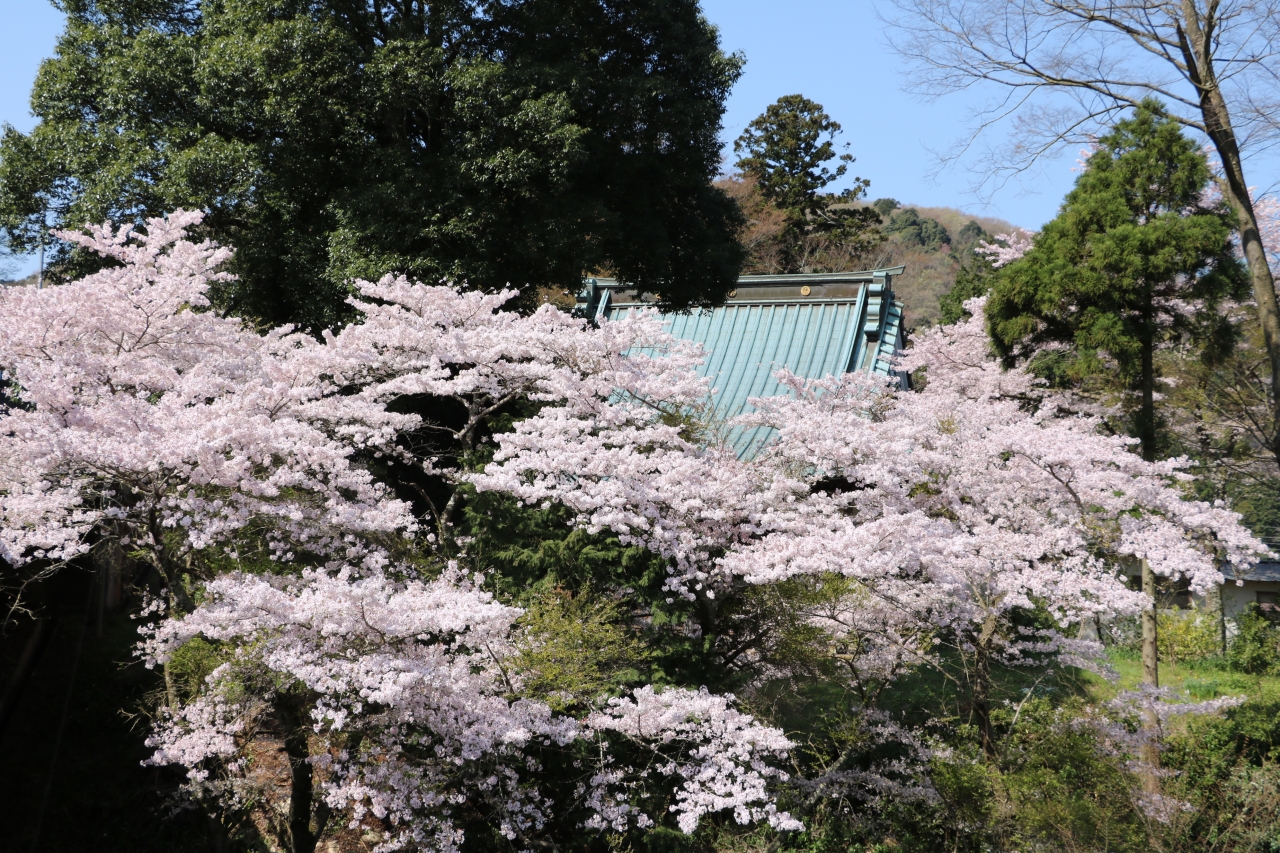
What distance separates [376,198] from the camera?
361 inches

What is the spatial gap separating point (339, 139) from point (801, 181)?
13908 millimetres

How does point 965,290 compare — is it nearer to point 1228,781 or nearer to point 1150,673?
point 1150,673

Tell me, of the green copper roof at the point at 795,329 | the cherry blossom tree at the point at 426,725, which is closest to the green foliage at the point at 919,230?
the green copper roof at the point at 795,329

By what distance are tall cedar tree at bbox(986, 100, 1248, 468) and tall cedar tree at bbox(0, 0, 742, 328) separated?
14.8 ft

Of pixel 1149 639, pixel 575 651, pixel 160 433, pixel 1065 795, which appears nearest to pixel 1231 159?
pixel 1149 639

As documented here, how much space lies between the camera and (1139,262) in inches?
320

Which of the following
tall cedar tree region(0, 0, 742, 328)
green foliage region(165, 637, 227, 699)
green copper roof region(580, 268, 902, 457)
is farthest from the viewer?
green copper roof region(580, 268, 902, 457)

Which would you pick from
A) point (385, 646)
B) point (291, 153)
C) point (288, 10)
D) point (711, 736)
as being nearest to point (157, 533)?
point (385, 646)

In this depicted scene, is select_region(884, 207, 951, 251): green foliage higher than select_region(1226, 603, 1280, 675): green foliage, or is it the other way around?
select_region(884, 207, 951, 251): green foliage

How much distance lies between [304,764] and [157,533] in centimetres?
186

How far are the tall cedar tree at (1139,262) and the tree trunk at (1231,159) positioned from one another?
944 mm

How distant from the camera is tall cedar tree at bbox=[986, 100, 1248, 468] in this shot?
26.9 ft

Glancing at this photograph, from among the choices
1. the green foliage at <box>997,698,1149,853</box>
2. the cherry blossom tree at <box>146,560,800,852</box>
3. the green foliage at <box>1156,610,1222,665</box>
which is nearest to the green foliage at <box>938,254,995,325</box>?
the green foliage at <box>1156,610,1222,665</box>

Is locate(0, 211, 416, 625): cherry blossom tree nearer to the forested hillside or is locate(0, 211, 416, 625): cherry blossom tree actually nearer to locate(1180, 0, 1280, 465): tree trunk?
the forested hillside
